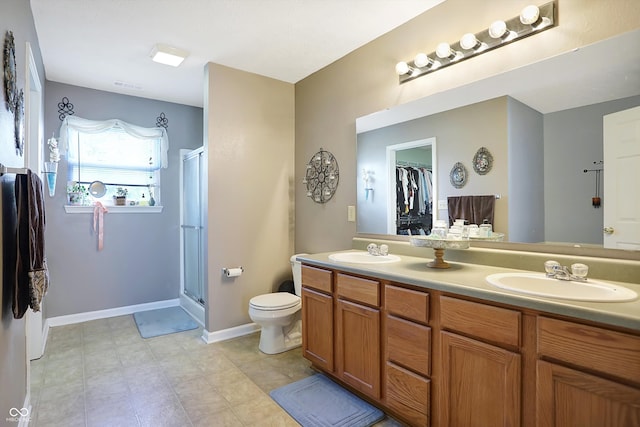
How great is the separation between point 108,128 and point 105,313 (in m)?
2.05

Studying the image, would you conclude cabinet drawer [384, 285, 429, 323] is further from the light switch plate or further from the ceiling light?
the ceiling light

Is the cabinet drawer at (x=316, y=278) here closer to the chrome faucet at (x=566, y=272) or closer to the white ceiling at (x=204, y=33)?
the chrome faucet at (x=566, y=272)

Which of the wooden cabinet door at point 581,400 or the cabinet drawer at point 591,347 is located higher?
the cabinet drawer at point 591,347

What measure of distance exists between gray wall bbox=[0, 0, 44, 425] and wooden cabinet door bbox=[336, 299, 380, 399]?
1.62 metres

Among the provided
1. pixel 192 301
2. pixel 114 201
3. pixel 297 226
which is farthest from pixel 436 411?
pixel 114 201

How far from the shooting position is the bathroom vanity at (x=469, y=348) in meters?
1.07

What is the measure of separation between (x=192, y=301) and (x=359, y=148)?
255 cm

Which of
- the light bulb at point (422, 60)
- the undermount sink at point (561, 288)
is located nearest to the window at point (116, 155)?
the light bulb at point (422, 60)

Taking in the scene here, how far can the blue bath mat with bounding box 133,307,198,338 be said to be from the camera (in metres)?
3.24

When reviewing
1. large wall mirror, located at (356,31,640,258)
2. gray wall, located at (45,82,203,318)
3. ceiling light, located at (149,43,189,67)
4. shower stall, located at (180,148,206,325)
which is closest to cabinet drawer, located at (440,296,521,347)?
large wall mirror, located at (356,31,640,258)

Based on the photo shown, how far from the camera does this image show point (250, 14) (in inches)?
89.2

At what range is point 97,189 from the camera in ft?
12.0

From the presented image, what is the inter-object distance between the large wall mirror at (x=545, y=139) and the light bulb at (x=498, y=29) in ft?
0.73

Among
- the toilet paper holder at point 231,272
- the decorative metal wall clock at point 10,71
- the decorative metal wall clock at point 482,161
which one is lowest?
the toilet paper holder at point 231,272
